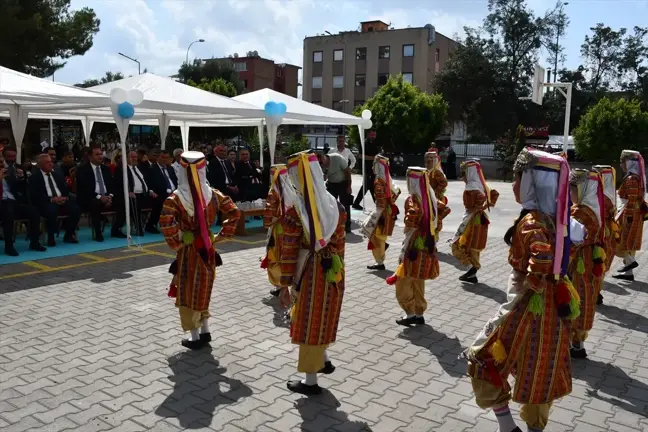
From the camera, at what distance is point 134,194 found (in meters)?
11.2

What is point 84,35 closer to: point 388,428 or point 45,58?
point 45,58

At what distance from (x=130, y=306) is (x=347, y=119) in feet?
31.3

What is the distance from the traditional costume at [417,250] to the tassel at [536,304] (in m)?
2.50

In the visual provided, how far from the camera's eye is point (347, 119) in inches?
599

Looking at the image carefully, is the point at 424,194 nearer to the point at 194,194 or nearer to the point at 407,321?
the point at 407,321

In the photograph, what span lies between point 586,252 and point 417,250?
5.22 feet

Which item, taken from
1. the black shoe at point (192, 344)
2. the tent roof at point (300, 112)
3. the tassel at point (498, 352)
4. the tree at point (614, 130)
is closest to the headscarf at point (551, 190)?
the tassel at point (498, 352)

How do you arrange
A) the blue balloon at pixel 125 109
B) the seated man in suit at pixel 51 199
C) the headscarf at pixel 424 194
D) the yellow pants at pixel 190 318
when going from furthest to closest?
the seated man in suit at pixel 51 199, the blue balloon at pixel 125 109, the headscarf at pixel 424 194, the yellow pants at pixel 190 318

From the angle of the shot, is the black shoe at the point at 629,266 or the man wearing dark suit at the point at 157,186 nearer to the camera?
the black shoe at the point at 629,266

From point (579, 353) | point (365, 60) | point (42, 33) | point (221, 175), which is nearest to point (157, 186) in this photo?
point (221, 175)

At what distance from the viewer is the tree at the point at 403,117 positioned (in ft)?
97.9

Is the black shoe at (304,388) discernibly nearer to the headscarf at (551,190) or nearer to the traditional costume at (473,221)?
the headscarf at (551,190)

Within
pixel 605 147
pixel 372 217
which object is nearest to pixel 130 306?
pixel 372 217

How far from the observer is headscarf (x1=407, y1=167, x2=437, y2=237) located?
616 centimetres
